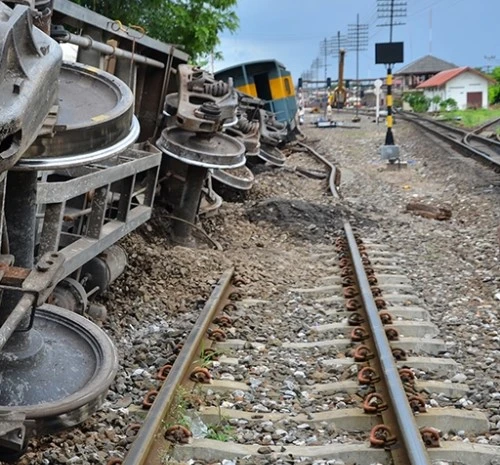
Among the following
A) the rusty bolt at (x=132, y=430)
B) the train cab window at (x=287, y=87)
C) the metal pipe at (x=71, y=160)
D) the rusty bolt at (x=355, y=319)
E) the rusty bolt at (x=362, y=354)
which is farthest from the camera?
the train cab window at (x=287, y=87)

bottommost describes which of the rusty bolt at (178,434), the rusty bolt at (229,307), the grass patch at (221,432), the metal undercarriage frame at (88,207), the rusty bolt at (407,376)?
the grass patch at (221,432)

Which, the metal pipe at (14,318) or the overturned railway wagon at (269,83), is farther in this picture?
the overturned railway wagon at (269,83)

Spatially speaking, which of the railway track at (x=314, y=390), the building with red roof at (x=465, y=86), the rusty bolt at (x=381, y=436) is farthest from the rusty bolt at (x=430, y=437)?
the building with red roof at (x=465, y=86)

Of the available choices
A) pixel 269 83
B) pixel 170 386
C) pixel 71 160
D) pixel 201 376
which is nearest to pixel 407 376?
pixel 201 376

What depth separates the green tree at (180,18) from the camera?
A: 17422 millimetres

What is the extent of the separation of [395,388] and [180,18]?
15.9 meters

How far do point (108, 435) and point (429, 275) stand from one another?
4.18 metres

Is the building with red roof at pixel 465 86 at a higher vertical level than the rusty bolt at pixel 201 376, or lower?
higher

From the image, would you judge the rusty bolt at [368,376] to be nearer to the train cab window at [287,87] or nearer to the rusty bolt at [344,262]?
the rusty bolt at [344,262]

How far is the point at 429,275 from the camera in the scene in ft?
24.3

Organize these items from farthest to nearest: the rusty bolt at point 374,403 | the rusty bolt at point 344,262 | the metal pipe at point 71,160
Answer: the rusty bolt at point 344,262 < the rusty bolt at point 374,403 < the metal pipe at point 71,160

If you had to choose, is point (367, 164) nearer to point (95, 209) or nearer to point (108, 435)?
Result: point (95, 209)

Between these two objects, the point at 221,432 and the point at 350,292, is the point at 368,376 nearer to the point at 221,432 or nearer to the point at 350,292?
the point at 221,432

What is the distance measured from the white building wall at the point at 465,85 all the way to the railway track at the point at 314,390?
210 feet
